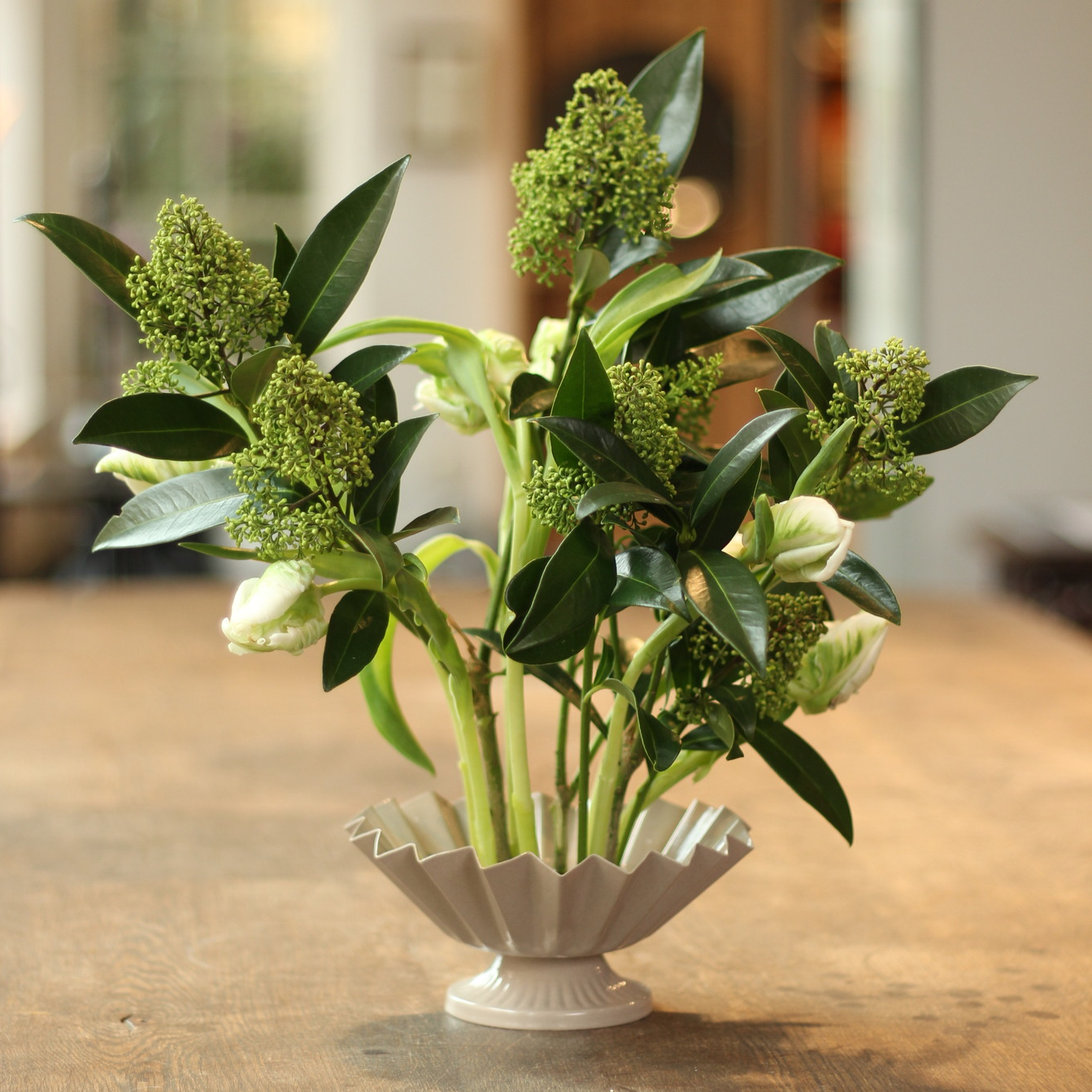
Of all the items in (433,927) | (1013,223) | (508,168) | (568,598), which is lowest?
(433,927)

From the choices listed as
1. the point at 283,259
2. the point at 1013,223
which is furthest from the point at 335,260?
the point at 1013,223

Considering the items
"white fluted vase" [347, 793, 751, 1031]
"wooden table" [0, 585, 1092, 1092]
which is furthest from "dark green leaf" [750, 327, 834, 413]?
"wooden table" [0, 585, 1092, 1092]

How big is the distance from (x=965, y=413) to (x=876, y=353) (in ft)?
0.16

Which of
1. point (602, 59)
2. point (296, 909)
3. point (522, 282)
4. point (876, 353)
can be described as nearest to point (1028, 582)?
point (522, 282)

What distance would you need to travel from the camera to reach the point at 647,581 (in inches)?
21.9

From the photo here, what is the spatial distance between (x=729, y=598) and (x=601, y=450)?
0.08 m

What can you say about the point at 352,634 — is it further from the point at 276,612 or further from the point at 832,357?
the point at 832,357

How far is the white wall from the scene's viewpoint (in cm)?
468

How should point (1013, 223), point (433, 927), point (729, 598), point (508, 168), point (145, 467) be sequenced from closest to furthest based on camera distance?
point (729, 598) < point (145, 467) < point (433, 927) < point (1013, 223) < point (508, 168)

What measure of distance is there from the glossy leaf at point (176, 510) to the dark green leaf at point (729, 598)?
0.62 feet

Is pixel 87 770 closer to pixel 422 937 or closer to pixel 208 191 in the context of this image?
pixel 422 937

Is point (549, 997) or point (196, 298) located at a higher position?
Result: point (196, 298)

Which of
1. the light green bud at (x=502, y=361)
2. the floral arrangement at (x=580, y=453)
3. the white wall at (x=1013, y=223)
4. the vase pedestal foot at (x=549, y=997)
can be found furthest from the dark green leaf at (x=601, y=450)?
the white wall at (x=1013, y=223)

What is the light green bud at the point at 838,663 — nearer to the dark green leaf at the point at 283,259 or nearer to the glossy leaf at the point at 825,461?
the glossy leaf at the point at 825,461
